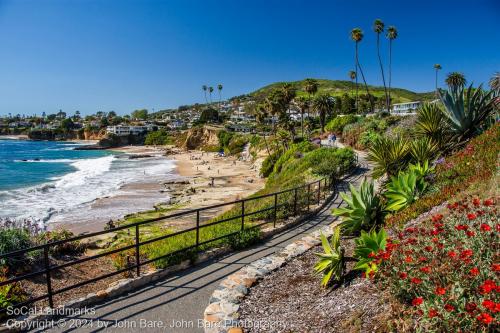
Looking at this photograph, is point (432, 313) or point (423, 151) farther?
point (423, 151)

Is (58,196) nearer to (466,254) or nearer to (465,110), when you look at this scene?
(465,110)

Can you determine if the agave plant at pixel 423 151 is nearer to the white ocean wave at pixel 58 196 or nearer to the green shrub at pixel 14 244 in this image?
the green shrub at pixel 14 244

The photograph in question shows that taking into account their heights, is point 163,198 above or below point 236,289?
below

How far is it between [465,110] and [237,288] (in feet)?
31.2

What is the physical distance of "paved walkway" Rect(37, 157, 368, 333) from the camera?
4871mm

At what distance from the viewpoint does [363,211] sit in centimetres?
768

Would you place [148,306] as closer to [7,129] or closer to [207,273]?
[207,273]

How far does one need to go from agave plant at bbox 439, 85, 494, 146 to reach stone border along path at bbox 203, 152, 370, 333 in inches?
256

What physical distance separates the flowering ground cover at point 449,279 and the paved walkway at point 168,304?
2767 millimetres

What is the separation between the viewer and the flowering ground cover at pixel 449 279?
287 cm

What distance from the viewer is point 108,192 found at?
31.7 meters

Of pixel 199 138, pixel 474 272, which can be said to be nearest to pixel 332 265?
pixel 474 272

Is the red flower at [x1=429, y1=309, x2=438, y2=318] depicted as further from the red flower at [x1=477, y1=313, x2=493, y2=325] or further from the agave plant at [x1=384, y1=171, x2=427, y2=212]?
the agave plant at [x1=384, y1=171, x2=427, y2=212]

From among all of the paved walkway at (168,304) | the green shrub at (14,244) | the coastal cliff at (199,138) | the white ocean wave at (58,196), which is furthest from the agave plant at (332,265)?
the coastal cliff at (199,138)
